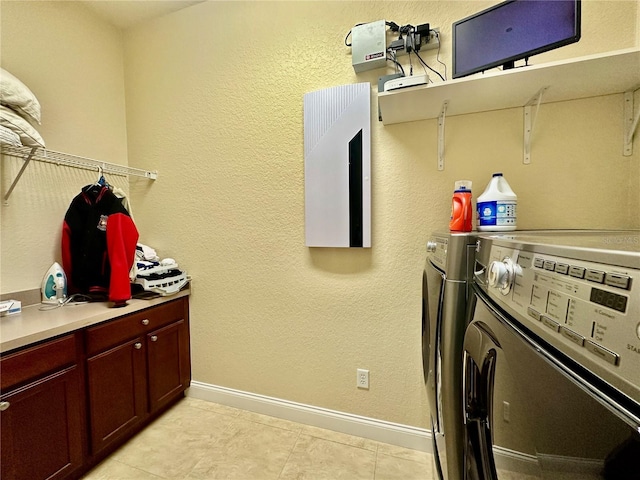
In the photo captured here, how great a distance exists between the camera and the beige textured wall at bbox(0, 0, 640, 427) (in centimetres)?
131

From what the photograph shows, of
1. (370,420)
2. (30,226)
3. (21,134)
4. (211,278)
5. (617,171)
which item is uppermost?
(21,134)

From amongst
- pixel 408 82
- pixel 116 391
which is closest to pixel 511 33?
pixel 408 82

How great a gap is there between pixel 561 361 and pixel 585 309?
11cm

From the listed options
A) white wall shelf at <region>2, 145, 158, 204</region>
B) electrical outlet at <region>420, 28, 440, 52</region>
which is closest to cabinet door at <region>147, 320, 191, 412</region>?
white wall shelf at <region>2, 145, 158, 204</region>

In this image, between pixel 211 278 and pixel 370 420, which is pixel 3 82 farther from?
pixel 370 420

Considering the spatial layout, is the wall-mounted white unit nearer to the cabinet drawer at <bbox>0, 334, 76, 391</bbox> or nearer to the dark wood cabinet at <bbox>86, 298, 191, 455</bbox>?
the dark wood cabinet at <bbox>86, 298, 191, 455</bbox>

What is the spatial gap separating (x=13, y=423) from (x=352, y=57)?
2.30m

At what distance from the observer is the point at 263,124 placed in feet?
5.89

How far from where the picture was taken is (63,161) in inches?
69.0

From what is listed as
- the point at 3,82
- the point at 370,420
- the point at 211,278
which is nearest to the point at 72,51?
the point at 3,82

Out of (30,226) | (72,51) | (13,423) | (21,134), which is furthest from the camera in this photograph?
(72,51)

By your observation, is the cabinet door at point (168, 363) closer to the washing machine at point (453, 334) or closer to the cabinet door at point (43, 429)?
the cabinet door at point (43, 429)

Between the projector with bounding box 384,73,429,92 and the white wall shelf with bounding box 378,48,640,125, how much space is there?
0.06ft

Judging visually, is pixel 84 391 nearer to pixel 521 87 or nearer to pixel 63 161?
pixel 63 161
